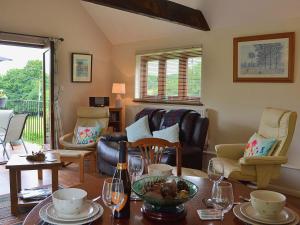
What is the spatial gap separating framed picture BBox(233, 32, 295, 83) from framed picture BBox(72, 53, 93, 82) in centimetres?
277

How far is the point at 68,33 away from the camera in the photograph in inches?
220

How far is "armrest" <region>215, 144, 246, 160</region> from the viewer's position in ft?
12.3

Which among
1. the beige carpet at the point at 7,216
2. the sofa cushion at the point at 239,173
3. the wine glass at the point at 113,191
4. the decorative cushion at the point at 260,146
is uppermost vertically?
the wine glass at the point at 113,191

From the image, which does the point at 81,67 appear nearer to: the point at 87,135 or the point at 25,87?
the point at 87,135

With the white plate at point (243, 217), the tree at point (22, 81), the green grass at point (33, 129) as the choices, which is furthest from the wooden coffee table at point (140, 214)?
the tree at point (22, 81)

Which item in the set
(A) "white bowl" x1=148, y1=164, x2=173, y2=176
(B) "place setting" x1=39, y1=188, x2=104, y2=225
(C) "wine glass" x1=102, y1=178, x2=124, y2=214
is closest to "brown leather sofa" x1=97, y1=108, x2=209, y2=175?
(A) "white bowl" x1=148, y1=164, x2=173, y2=176

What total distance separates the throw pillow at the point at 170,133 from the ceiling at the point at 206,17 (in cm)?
161

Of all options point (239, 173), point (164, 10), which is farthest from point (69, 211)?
point (164, 10)

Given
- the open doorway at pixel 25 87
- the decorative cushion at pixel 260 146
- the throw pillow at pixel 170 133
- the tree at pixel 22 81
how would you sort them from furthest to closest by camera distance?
the tree at pixel 22 81, the open doorway at pixel 25 87, the throw pillow at pixel 170 133, the decorative cushion at pixel 260 146

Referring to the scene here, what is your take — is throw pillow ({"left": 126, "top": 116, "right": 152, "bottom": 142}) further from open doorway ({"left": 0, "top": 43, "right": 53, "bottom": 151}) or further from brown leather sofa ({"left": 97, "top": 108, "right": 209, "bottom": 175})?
open doorway ({"left": 0, "top": 43, "right": 53, "bottom": 151})

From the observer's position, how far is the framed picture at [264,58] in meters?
3.84

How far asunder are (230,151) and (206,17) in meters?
2.01

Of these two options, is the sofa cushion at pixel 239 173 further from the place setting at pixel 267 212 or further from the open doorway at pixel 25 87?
the open doorway at pixel 25 87

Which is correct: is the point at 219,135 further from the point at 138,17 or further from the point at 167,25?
the point at 138,17
